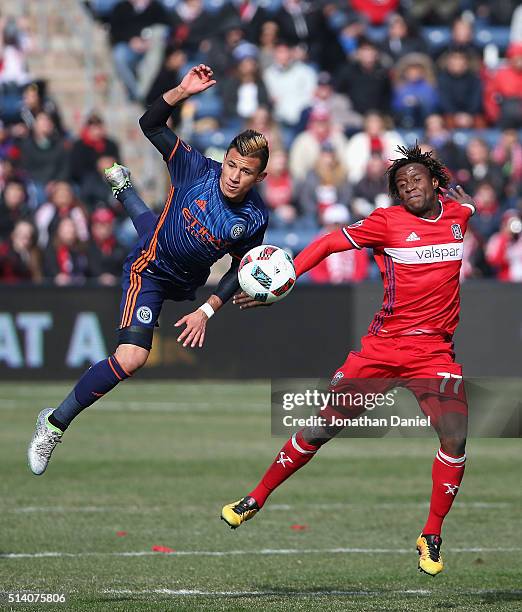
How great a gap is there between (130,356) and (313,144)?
43.4ft

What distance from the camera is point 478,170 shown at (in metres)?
20.7

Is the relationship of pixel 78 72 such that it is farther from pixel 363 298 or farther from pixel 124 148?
pixel 363 298

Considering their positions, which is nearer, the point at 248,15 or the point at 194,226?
the point at 194,226

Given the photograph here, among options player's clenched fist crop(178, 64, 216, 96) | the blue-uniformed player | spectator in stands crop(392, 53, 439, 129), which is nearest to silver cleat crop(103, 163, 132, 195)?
the blue-uniformed player

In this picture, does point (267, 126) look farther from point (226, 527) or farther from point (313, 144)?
point (226, 527)

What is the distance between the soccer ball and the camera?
7.61 m

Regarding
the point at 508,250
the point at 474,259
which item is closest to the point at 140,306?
the point at 474,259

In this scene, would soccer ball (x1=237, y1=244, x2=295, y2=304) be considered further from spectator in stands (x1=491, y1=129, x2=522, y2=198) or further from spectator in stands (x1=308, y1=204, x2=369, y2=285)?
spectator in stands (x1=491, y1=129, x2=522, y2=198)

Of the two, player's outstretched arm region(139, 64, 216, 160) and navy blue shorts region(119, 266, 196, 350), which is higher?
player's outstretched arm region(139, 64, 216, 160)

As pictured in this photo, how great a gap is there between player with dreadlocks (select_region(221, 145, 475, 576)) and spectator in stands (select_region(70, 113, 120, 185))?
1305 cm

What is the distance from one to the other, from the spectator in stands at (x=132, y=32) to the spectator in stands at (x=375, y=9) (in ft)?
10.8

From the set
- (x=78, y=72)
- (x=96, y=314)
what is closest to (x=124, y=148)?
(x=78, y=72)

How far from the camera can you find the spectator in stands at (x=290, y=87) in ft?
72.6

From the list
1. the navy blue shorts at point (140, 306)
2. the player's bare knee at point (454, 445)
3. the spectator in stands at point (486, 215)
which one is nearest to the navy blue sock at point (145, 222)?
the navy blue shorts at point (140, 306)
